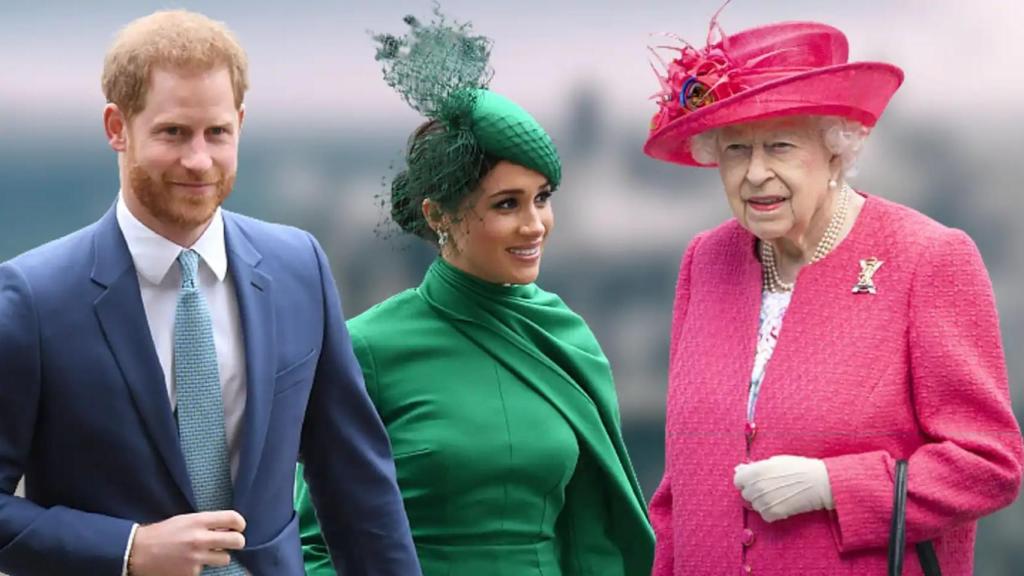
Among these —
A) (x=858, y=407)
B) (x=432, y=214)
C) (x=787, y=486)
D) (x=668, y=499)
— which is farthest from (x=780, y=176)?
(x=432, y=214)

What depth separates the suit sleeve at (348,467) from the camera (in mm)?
2949

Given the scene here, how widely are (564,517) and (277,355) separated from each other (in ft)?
3.37

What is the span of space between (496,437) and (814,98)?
36.6 inches

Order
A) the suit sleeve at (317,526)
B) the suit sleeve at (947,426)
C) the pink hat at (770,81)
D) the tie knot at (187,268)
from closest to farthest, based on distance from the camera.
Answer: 1. the tie knot at (187,268)
2. the suit sleeve at (947,426)
3. the pink hat at (770,81)
4. the suit sleeve at (317,526)

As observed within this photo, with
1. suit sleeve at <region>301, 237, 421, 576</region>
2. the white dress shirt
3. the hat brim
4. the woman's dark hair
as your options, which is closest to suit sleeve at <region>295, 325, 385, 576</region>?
the woman's dark hair

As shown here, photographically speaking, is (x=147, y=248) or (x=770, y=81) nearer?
(x=147, y=248)

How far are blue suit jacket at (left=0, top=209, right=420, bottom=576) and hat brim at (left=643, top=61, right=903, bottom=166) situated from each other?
846 mm

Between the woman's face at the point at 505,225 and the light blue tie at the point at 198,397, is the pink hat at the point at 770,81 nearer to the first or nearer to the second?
the woman's face at the point at 505,225

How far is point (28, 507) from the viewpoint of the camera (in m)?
2.63

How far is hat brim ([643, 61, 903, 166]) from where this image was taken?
3.04 m

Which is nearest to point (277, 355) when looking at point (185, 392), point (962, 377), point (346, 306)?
point (185, 392)

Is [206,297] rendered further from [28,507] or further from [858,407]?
[858,407]

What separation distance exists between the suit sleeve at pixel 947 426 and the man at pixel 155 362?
1.00 meters

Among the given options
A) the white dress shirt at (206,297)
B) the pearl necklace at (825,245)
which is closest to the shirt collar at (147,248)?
the white dress shirt at (206,297)
